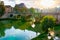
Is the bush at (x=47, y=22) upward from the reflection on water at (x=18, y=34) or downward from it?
upward

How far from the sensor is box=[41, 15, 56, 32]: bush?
1.78 meters

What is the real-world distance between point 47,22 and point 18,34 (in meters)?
0.32

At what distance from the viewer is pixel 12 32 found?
1.79m

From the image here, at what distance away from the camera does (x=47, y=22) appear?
1781 millimetres

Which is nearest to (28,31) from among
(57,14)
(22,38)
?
(22,38)

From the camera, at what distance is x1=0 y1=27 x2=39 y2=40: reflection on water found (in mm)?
1791

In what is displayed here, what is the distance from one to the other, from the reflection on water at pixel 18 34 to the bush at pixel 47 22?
4.9 inches

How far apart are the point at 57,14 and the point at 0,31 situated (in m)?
0.60

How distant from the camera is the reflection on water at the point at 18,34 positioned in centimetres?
179

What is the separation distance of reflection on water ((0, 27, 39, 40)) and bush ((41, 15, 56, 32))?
125mm

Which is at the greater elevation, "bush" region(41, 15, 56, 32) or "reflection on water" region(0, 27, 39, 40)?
"bush" region(41, 15, 56, 32)

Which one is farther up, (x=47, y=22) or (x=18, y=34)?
(x=47, y=22)

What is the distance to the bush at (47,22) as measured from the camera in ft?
5.84

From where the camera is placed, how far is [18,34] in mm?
1797
